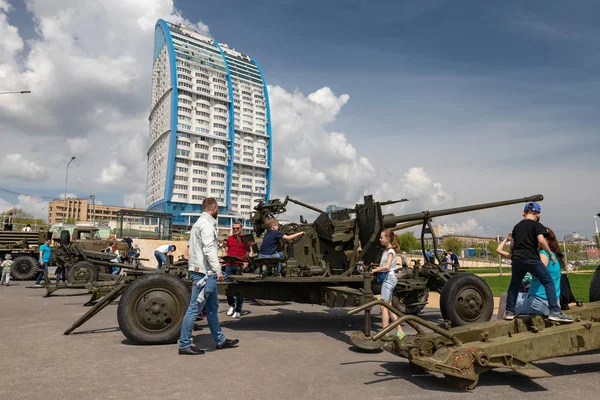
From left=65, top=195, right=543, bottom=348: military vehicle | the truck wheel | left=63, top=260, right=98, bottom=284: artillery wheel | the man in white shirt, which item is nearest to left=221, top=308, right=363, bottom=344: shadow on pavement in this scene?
left=65, top=195, right=543, bottom=348: military vehicle

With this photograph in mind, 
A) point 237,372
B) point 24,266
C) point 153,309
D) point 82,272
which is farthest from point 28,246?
point 237,372

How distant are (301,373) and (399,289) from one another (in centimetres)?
312

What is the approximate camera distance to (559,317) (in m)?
4.27

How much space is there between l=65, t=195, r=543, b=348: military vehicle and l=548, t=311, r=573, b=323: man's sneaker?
182cm

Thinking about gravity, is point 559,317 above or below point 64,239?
below

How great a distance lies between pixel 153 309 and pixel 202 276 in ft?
3.03

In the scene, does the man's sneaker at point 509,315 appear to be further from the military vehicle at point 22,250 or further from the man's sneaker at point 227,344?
the military vehicle at point 22,250

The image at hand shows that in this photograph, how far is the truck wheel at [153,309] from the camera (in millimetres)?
5477

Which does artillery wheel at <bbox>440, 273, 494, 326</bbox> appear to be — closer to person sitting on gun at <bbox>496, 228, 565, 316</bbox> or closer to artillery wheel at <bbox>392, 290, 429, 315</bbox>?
artillery wheel at <bbox>392, 290, 429, 315</bbox>

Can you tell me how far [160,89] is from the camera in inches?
4040

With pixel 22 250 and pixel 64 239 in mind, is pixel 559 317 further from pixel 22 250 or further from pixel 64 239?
pixel 22 250

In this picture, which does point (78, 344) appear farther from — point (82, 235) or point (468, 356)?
point (82, 235)

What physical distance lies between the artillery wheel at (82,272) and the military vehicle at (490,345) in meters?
11.6

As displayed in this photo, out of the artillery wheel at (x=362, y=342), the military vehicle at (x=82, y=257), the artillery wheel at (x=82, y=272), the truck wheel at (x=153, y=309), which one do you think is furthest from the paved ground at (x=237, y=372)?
the artillery wheel at (x=82, y=272)
